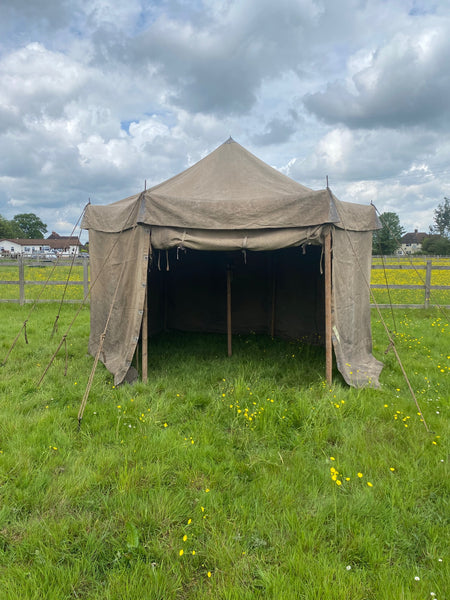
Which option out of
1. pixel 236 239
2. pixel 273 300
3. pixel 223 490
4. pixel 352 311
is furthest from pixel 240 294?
pixel 223 490

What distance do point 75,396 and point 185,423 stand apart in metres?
1.33

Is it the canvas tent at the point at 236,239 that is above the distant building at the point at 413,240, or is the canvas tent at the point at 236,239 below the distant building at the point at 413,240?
below

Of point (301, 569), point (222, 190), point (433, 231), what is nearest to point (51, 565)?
point (301, 569)

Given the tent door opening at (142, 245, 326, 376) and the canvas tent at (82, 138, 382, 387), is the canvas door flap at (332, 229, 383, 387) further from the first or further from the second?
the tent door opening at (142, 245, 326, 376)

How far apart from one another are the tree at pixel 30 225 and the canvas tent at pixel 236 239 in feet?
292

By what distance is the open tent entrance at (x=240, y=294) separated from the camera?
6.27m

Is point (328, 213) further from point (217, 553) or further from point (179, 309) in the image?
point (179, 309)

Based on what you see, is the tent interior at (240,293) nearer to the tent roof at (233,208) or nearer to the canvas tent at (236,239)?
the canvas tent at (236,239)

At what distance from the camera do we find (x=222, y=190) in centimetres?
450

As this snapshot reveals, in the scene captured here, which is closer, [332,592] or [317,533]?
[332,592]

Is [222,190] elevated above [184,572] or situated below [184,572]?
above

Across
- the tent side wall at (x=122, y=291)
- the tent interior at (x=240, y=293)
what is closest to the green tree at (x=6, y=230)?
the tent interior at (x=240, y=293)

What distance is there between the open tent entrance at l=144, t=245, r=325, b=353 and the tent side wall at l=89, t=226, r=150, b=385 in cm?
145

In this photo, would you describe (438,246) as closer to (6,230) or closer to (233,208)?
(233,208)
